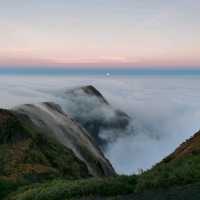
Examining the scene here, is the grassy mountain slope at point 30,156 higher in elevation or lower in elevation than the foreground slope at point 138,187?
lower

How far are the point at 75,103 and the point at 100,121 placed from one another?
733 inches

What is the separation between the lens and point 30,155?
51125 mm

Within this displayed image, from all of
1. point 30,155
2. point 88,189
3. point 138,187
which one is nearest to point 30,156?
point 30,155

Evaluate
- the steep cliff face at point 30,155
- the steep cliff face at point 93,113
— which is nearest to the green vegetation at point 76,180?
the steep cliff face at point 30,155

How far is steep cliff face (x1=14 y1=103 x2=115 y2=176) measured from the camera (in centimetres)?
6706

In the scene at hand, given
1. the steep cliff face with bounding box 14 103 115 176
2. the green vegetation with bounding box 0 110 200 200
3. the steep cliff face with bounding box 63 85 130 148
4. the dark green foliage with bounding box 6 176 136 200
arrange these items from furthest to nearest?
the steep cliff face with bounding box 63 85 130 148
the steep cliff face with bounding box 14 103 115 176
the dark green foliage with bounding box 6 176 136 200
the green vegetation with bounding box 0 110 200 200

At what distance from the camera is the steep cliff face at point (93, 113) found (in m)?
152

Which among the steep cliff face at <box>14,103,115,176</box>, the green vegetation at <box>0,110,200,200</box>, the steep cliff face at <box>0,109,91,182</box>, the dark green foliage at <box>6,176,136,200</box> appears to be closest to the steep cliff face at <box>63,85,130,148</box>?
the steep cliff face at <box>14,103,115,176</box>

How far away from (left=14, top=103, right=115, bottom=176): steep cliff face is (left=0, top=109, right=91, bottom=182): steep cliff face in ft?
10.8

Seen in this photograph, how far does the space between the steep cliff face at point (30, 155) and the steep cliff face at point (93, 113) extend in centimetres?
8445

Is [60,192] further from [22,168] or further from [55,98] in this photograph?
[55,98]

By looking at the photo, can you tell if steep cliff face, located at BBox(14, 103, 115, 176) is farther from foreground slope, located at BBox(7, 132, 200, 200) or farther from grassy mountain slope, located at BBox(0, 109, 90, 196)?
foreground slope, located at BBox(7, 132, 200, 200)

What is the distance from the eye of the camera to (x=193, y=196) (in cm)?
2027

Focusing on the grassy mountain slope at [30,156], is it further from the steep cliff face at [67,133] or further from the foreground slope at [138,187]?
the foreground slope at [138,187]
